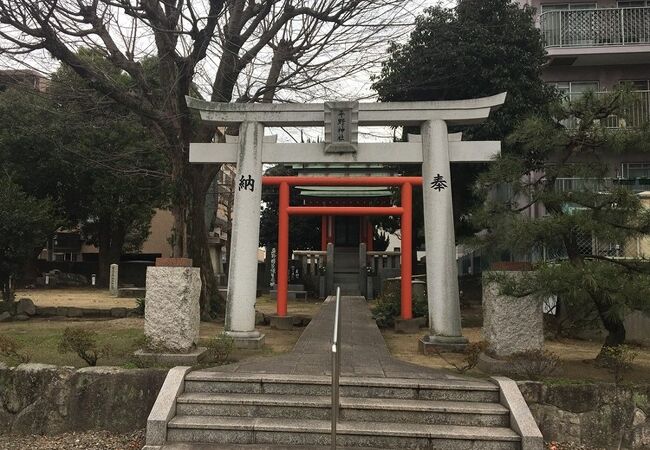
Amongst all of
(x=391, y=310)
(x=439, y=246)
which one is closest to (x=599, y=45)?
(x=391, y=310)

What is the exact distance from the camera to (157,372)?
6223 mm

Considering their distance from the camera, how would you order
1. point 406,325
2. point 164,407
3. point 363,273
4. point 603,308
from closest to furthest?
1. point 164,407
2. point 603,308
3. point 406,325
4. point 363,273

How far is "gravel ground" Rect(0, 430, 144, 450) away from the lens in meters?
5.76

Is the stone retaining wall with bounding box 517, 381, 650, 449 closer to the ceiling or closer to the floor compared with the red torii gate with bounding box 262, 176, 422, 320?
closer to the floor

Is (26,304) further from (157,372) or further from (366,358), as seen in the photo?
(366,358)

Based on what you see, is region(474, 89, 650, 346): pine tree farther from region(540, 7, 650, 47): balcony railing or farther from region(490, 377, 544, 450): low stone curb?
region(540, 7, 650, 47): balcony railing

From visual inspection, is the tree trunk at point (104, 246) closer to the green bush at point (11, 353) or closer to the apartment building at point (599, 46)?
the apartment building at point (599, 46)

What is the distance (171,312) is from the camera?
719 cm

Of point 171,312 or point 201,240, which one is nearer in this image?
point 171,312

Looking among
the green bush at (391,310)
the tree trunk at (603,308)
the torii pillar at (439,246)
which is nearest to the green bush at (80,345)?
the torii pillar at (439,246)

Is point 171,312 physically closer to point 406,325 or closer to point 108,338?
point 108,338

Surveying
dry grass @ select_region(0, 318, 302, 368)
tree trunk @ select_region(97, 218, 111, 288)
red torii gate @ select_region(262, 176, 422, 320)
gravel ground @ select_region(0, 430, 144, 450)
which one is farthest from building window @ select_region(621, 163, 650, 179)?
tree trunk @ select_region(97, 218, 111, 288)

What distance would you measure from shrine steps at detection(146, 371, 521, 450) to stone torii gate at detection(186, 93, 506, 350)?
2899 mm

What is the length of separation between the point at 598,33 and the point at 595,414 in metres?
15.0
